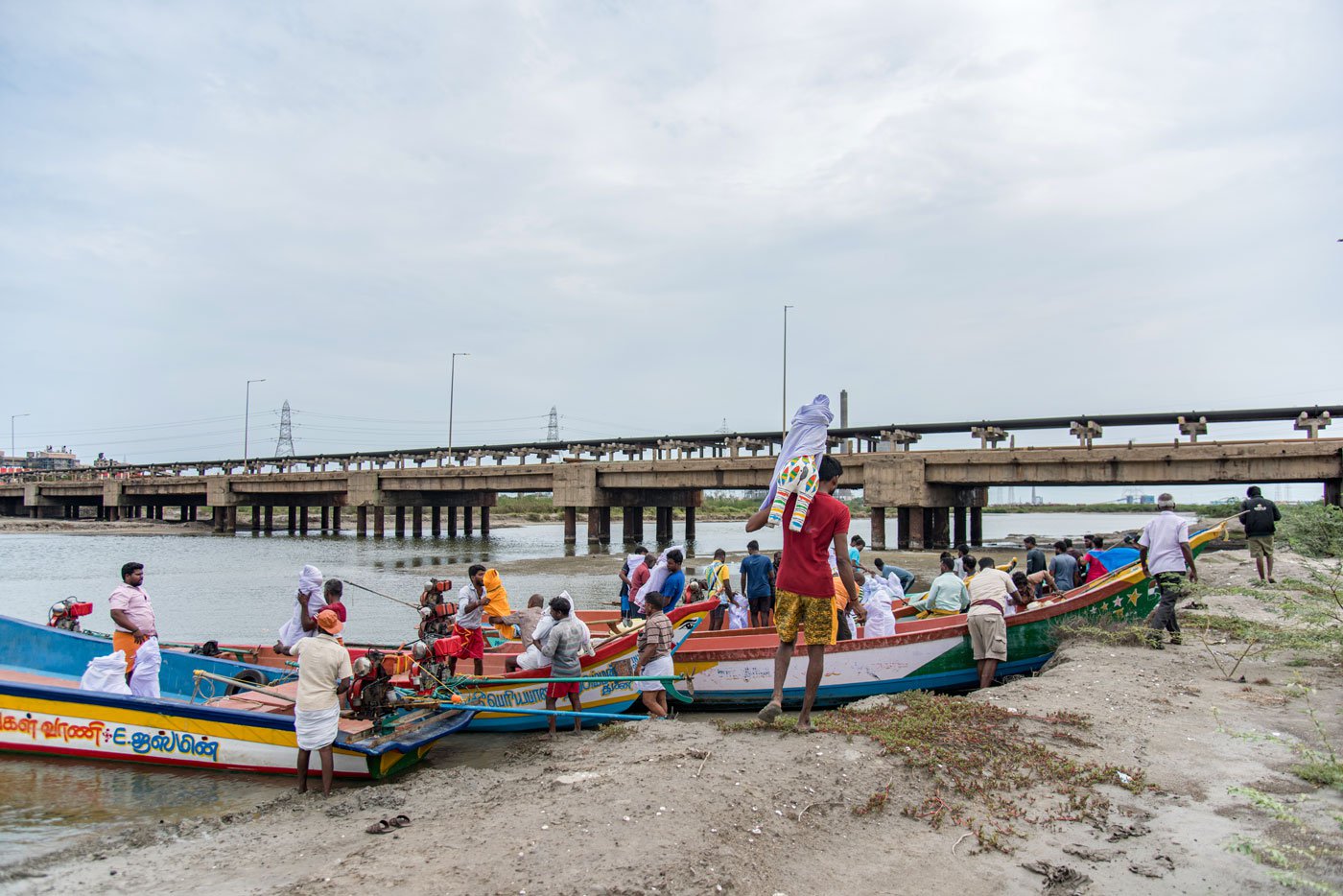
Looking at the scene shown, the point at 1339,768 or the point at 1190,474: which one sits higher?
the point at 1190,474

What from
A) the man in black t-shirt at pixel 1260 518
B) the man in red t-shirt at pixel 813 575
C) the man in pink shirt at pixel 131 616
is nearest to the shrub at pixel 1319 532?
the man in black t-shirt at pixel 1260 518

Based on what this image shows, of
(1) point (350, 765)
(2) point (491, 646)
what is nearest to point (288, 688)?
(1) point (350, 765)

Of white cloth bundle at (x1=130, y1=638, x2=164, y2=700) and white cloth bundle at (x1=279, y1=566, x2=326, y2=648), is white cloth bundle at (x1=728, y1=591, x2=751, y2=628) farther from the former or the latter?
white cloth bundle at (x1=130, y1=638, x2=164, y2=700)

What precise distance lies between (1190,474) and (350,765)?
2787 cm

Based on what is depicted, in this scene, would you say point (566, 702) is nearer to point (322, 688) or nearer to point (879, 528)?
point (322, 688)

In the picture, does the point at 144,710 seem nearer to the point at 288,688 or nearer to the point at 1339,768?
the point at 288,688

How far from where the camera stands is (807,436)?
251 inches

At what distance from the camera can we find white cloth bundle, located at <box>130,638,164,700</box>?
8609 millimetres

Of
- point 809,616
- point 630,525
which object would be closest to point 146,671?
point 809,616

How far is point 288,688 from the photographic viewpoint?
9.17 meters

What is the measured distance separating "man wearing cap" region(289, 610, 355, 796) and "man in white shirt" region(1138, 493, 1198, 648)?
8.80 metres

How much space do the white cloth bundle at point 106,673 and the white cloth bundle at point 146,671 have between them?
14 cm

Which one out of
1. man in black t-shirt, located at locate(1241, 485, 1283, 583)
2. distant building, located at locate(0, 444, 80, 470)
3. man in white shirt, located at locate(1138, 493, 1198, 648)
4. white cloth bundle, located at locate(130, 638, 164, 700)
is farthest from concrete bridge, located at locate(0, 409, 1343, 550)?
distant building, located at locate(0, 444, 80, 470)

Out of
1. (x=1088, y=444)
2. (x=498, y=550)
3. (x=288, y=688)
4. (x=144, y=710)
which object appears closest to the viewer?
(x=144, y=710)
